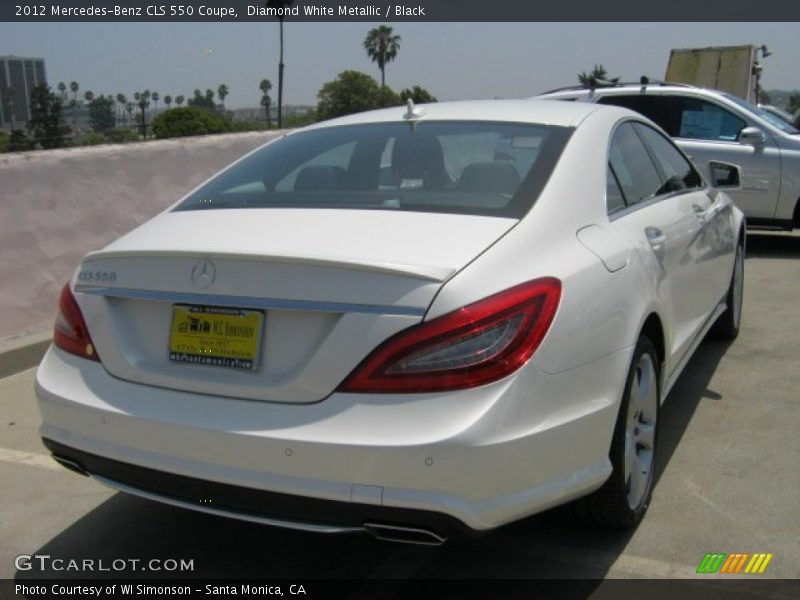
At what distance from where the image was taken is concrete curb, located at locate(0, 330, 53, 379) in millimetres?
5513

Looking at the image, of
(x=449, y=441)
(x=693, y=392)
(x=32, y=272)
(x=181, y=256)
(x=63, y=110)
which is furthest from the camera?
(x=63, y=110)

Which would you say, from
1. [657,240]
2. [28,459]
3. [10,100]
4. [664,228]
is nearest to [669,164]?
[664,228]

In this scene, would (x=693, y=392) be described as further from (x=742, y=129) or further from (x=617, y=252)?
(x=742, y=129)

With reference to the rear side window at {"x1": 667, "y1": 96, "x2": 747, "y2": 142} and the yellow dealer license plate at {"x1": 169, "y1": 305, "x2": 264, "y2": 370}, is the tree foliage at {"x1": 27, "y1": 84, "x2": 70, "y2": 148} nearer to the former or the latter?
the yellow dealer license plate at {"x1": 169, "y1": 305, "x2": 264, "y2": 370}

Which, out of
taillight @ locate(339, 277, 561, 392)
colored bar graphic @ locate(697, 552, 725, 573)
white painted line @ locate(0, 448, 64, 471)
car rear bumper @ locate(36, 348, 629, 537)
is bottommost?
white painted line @ locate(0, 448, 64, 471)

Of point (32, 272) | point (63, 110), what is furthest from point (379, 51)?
point (32, 272)

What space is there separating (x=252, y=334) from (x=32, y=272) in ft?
13.0

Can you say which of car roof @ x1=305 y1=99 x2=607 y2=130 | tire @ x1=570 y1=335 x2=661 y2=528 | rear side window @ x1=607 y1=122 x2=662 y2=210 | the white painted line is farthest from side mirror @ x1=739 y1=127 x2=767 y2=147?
the white painted line

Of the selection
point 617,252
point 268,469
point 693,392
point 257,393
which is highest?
point 617,252

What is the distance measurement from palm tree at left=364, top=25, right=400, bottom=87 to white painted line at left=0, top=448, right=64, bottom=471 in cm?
7625

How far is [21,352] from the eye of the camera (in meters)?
5.61


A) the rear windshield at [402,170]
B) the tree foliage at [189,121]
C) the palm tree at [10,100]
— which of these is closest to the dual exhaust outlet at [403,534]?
the rear windshield at [402,170]

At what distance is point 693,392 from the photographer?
15.8 ft

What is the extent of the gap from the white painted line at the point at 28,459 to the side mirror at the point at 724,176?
402 centimetres
